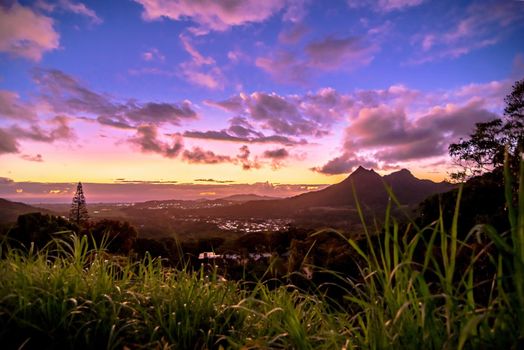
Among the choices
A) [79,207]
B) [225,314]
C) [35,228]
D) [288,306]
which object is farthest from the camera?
[79,207]

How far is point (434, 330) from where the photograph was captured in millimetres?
2301

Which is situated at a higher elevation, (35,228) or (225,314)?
(225,314)

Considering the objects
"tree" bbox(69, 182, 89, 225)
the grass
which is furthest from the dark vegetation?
"tree" bbox(69, 182, 89, 225)

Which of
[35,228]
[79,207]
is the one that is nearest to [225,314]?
[35,228]

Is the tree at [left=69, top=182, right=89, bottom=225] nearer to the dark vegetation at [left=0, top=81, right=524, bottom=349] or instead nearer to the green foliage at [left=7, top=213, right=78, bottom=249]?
the green foliage at [left=7, top=213, right=78, bottom=249]

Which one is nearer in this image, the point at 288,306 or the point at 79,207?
the point at 288,306

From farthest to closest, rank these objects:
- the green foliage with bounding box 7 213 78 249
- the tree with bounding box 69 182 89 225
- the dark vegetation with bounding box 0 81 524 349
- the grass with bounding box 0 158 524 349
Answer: the tree with bounding box 69 182 89 225, the green foliage with bounding box 7 213 78 249, the grass with bounding box 0 158 524 349, the dark vegetation with bounding box 0 81 524 349

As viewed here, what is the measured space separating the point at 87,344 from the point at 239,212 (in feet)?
336

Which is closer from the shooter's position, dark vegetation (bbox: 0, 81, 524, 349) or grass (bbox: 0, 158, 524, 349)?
dark vegetation (bbox: 0, 81, 524, 349)

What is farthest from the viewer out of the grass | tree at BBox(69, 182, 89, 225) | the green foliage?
tree at BBox(69, 182, 89, 225)

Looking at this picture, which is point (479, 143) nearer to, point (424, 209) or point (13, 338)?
point (424, 209)

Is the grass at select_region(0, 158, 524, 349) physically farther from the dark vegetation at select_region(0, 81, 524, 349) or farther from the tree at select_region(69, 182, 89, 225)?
the tree at select_region(69, 182, 89, 225)

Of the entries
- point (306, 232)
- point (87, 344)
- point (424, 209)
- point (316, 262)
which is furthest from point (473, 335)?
point (306, 232)

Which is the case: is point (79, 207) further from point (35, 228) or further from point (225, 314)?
point (225, 314)
